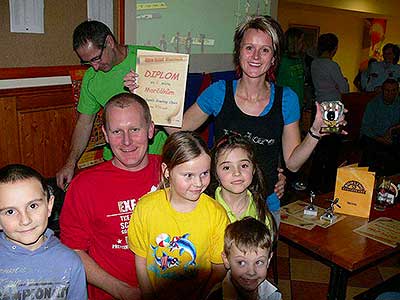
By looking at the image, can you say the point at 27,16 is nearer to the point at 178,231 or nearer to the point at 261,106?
the point at 261,106

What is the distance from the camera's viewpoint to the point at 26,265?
55.6 inches

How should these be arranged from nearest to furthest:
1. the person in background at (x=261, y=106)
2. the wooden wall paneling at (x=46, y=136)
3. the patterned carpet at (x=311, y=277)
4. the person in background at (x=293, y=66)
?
1. the person in background at (x=261, y=106)
2. the wooden wall paneling at (x=46, y=136)
3. the patterned carpet at (x=311, y=277)
4. the person in background at (x=293, y=66)

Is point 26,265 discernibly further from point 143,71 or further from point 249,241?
point 143,71

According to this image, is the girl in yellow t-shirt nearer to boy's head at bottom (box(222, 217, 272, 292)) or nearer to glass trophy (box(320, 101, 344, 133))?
boy's head at bottom (box(222, 217, 272, 292))

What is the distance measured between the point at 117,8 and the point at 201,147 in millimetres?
1971

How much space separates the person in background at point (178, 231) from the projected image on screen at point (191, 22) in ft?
6.26

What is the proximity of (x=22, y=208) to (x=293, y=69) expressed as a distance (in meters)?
3.73

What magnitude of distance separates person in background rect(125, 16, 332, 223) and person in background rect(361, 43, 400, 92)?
482 cm

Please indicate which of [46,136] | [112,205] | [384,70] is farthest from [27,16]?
[384,70]

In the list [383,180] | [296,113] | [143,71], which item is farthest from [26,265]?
[383,180]

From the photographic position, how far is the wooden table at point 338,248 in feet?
6.20

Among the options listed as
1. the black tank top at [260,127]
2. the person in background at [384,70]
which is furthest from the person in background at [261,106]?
the person in background at [384,70]

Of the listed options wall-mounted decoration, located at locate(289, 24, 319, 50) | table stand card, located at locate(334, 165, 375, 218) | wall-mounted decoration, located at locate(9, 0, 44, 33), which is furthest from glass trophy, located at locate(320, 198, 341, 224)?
wall-mounted decoration, located at locate(289, 24, 319, 50)

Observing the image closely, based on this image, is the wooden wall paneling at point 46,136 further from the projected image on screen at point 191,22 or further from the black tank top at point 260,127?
the black tank top at point 260,127
